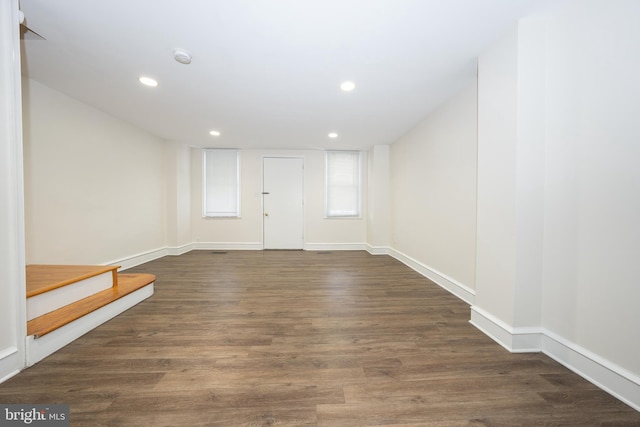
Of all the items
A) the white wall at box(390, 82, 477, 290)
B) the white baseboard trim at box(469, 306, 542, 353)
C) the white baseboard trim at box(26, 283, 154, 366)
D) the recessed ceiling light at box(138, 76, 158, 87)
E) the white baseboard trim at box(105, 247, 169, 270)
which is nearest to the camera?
the white baseboard trim at box(26, 283, 154, 366)

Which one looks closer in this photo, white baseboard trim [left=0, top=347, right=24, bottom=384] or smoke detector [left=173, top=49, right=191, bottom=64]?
white baseboard trim [left=0, top=347, right=24, bottom=384]

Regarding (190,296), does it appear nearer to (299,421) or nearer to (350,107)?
(299,421)

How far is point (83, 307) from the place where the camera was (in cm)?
188

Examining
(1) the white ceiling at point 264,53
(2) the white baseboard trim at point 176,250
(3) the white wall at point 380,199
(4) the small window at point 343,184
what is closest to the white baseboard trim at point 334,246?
(3) the white wall at point 380,199

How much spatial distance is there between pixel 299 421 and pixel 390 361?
2.42ft

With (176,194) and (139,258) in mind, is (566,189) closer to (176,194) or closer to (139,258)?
(139,258)

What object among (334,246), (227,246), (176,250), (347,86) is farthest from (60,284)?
(334,246)

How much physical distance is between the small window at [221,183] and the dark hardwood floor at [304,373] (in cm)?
317

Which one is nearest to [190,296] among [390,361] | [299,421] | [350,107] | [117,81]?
[299,421]

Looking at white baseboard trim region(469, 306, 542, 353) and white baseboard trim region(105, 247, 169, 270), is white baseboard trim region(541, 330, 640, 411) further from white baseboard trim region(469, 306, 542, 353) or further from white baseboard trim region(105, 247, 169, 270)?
white baseboard trim region(105, 247, 169, 270)

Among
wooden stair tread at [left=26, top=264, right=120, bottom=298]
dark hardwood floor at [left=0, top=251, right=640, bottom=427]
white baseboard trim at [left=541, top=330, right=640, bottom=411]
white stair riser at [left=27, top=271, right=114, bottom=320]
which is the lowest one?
dark hardwood floor at [left=0, top=251, right=640, bottom=427]

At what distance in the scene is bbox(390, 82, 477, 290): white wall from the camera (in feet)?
8.13

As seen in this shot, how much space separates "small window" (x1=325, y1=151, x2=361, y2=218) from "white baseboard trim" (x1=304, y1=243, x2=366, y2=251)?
0.73 metres

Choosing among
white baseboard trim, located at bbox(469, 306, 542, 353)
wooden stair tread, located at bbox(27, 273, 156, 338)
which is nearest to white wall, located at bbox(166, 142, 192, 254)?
wooden stair tread, located at bbox(27, 273, 156, 338)
